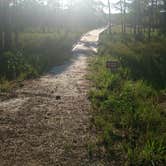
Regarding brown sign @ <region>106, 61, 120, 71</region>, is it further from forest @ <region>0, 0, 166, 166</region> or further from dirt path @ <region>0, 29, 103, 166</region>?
dirt path @ <region>0, 29, 103, 166</region>

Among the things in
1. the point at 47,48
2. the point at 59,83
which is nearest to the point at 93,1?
the point at 47,48

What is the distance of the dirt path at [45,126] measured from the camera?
219 inches

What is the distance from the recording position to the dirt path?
5574 mm

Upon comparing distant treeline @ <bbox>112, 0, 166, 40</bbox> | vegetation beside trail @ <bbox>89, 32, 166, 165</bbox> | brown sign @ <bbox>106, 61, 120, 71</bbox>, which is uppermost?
distant treeline @ <bbox>112, 0, 166, 40</bbox>

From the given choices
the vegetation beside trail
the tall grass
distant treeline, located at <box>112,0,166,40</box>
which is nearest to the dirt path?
the vegetation beside trail

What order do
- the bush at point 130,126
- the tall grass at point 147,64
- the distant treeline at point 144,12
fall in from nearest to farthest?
the bush at point 130,126 < the tall grass at point 147,64 < the distant treeline at point 144,12

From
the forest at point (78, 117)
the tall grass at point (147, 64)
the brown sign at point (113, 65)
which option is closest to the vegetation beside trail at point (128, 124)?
the forest at point (78, 117)

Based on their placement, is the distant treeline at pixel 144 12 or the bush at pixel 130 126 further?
the distant treeline at pixel 144 12

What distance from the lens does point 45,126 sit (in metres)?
7.10

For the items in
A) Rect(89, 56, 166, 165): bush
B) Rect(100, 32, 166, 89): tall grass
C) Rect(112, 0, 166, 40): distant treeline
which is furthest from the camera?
Rect(112, 0, 166, 40): distant treeline

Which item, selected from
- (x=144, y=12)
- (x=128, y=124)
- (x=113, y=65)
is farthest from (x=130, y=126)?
(x=144, y=12)

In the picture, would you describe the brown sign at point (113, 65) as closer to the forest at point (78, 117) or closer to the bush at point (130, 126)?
the forest at point (78, 117)

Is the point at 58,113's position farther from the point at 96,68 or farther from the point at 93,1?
the point at 93,1

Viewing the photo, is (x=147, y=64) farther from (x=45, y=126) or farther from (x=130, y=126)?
(x=45, y=126)
